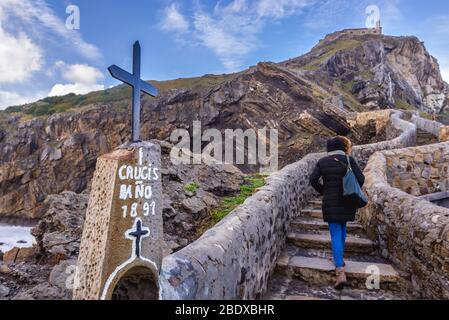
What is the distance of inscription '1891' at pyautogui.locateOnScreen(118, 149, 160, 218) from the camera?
215cm

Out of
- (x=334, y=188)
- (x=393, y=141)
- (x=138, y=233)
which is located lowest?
(x=138, y=233)

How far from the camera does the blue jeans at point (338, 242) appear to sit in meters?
4.09

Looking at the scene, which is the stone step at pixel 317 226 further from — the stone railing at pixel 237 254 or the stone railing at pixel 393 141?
the stone railing at pixel 393 141

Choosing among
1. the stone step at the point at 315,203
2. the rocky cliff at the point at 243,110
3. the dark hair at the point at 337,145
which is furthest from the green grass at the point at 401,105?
the dark hair at the point at 337,145

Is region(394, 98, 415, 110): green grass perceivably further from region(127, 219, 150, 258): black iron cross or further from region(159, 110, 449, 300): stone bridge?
region(127, 219, 150, 258): black iron cross

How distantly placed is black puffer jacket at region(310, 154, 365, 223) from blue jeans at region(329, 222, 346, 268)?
3.6 inches

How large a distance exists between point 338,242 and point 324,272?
42 centimetres

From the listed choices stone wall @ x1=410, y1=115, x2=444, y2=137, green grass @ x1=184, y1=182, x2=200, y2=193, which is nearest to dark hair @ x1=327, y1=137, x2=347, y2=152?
green grass @ x1=184, y1=182, x2=200, y2=193

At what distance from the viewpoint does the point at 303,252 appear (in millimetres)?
5047

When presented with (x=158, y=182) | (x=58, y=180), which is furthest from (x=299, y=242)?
(x=58, y=180)

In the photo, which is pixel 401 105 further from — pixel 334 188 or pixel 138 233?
pixel 138 233

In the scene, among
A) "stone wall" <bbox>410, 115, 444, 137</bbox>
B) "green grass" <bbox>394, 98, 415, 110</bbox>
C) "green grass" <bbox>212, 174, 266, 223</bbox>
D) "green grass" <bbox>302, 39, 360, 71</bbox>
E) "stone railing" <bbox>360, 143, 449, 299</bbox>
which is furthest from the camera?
"green grass" <bbox>302, 39, 360, 71</bbox>

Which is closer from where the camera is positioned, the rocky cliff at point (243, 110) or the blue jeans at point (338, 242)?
the blue jeans at point (338, 242)

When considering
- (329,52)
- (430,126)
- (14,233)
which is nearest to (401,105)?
(329,52)
